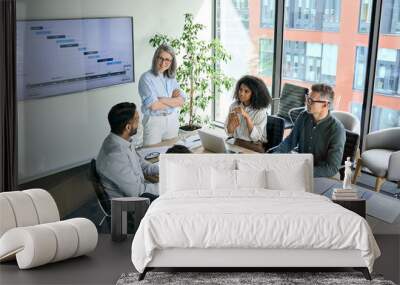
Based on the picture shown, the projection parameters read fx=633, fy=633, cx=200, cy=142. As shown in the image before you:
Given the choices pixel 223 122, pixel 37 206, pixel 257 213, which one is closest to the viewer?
pixel 257 213

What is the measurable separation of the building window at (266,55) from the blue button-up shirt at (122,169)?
168 cm

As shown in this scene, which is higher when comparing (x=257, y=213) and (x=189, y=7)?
(x=189, y=7)

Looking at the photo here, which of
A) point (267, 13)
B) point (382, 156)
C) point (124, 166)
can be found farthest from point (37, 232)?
point (382, 156)

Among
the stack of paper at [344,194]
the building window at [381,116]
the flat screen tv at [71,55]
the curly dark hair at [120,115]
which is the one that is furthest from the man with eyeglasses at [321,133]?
the flat screen tv at [71,55]

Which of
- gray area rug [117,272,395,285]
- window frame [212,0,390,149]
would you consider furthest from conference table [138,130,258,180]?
gray area rug [117,272,395,285]

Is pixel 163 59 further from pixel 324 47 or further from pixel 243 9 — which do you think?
pixel 324 47

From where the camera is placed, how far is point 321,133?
23.6ft

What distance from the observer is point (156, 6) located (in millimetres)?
7109

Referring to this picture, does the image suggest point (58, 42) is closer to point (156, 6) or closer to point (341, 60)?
point (156, 6)

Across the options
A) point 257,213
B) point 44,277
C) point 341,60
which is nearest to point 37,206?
point 44,277

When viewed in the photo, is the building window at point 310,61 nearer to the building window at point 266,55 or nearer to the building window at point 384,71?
the building window at point 266,55

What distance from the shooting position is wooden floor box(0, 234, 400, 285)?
5.56 meters

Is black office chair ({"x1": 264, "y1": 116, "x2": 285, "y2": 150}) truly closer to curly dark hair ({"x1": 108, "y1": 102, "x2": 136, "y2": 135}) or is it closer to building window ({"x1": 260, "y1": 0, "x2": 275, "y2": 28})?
building window ({"x1": 260, "y1": 0, "x2": 275, "y2": 28})

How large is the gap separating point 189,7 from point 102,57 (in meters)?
1.14
